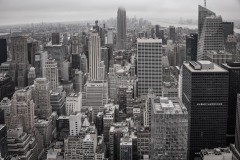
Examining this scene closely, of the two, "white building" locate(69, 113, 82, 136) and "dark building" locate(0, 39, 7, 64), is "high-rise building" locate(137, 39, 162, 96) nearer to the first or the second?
"white building" locate(69, 113, 82, 136)

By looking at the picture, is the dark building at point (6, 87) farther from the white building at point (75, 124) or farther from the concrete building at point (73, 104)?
the white building at point (75, 124)

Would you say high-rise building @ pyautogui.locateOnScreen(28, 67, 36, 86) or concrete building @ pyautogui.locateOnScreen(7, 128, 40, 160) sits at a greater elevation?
high-rise building @ pyautogui.locateOnScreen(28, 67, 36, 86)

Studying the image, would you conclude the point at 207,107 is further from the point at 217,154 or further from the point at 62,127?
the point at 62,127

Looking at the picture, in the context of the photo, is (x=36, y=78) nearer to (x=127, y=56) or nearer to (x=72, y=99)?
(x=72, y=99)

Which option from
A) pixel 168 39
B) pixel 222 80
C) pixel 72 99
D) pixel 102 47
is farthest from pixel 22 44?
pixel 222 80

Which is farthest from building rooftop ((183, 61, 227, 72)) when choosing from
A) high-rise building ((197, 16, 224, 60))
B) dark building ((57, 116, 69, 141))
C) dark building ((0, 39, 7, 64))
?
dark building ((0, 39, 7, 64))

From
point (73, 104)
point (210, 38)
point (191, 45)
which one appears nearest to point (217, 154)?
point (73, 104)
